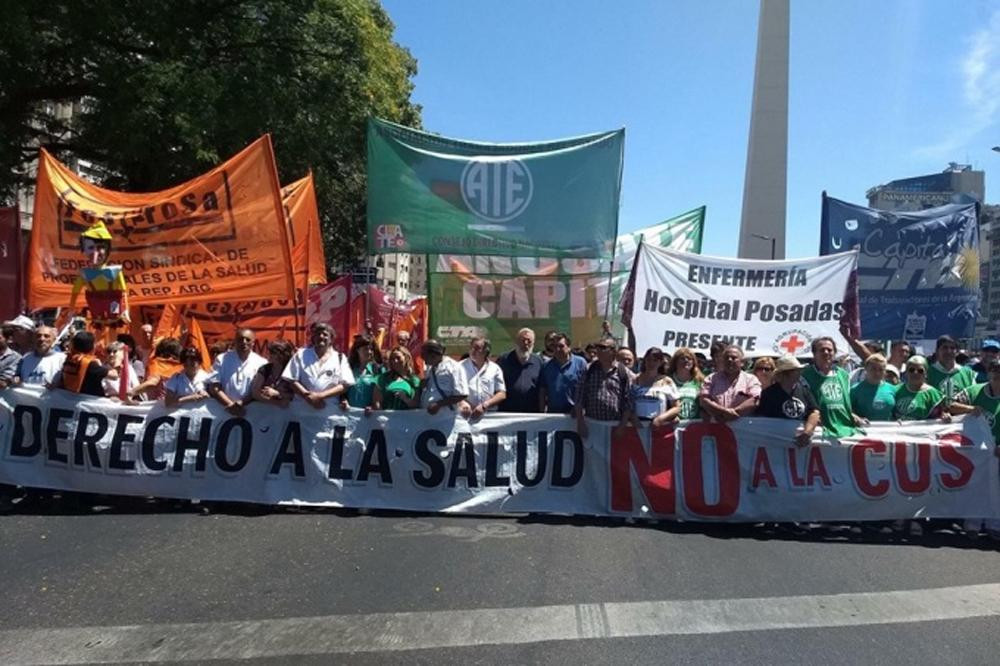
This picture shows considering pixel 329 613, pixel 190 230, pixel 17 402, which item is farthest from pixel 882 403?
pixel 17 402

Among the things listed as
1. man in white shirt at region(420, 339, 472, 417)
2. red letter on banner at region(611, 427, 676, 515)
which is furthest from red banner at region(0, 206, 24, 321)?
red letter on banner at region(611, 427, 676, 515)

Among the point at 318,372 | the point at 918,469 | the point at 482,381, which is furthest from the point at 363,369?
the point at 918,469

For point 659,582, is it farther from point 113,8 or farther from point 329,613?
point 113,8

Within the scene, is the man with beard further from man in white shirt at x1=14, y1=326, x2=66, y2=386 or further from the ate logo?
man in white shirt at x1=14, y1=326, x2=66, y2=386

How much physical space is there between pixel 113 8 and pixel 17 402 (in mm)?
10056

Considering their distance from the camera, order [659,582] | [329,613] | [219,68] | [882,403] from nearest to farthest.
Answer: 1. [329,613]
2. [659,582]
3. [882,403]
4. [219,68]

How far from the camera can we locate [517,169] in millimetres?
9359

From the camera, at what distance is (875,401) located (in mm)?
7766

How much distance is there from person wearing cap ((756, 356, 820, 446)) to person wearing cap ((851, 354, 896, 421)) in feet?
2.37

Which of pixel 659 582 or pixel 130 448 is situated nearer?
pixel 659 582

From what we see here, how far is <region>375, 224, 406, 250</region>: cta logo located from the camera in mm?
9281

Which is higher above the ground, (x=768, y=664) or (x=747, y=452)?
(x=747, y=452)

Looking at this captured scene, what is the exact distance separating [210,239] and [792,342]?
5.63 meters

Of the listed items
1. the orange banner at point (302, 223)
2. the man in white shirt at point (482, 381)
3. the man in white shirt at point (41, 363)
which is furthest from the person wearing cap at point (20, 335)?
the man in white shirt at point (482, 381)
